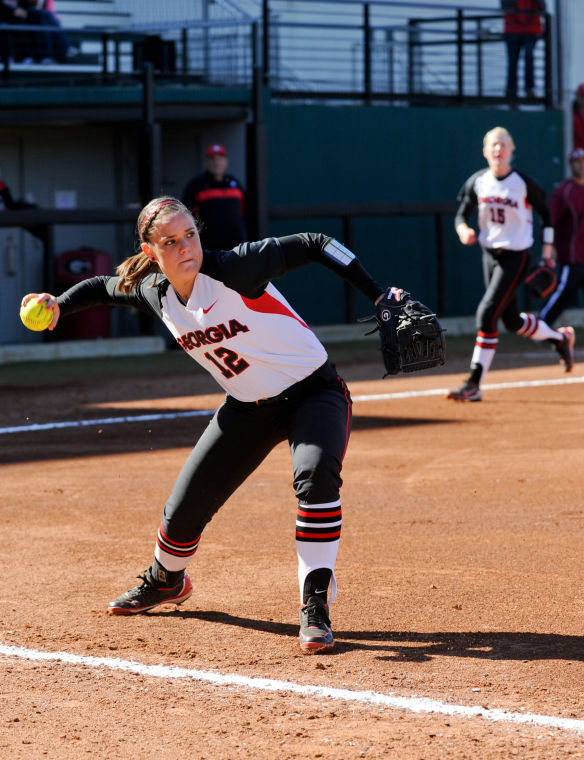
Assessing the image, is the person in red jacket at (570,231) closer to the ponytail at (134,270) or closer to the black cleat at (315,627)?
the ponytail at (134,270)

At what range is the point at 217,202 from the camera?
15.6 m

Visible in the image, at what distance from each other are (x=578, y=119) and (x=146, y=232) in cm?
1674

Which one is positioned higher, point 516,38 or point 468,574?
point 516,38

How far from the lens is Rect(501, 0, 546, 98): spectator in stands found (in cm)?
2036

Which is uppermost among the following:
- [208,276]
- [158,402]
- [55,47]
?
[55,47]

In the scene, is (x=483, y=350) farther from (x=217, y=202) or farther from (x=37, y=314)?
(x=37, y=314)

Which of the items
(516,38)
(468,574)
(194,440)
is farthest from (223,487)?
(516,38)

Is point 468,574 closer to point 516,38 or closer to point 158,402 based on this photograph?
point 158,402

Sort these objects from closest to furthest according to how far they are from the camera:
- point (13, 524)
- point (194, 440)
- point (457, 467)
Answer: point (13, 524), point (457, 467), point (194, 440)

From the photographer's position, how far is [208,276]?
4926 mm

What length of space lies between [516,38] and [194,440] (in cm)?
1277

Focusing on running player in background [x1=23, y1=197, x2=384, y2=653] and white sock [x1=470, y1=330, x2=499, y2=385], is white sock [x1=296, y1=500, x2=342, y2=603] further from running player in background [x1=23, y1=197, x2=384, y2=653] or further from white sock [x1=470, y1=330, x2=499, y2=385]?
white sock [x1=470, y1=330, x2=499, y2=385]

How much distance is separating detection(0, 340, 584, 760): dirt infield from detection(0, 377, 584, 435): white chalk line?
55cm

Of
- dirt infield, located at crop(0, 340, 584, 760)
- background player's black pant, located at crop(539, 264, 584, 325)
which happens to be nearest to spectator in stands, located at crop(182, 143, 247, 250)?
background player's black pant, located at crop(539, 264, 584, 325)
